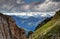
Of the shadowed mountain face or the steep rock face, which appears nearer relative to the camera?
the steep rock face

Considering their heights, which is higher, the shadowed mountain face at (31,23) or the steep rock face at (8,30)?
the steep rock face at (8,30)

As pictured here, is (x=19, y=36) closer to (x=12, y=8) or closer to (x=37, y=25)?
(x=12, y=8)

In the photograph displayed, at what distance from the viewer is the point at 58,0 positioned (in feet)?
53.9

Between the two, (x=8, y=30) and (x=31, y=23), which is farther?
(x=31, y=23)

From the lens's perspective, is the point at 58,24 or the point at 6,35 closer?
the point at 6,35

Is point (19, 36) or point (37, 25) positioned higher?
point (19, 36)

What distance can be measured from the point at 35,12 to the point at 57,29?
206 cm

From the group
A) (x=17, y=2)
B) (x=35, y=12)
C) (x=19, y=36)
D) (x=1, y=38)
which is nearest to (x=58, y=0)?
(x=35, y=12)

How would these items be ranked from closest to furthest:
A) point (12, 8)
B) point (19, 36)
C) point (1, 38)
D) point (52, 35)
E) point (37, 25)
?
point (1, 38), point (19, 36), point (52, 35), point (12, 8), point (37, 25)

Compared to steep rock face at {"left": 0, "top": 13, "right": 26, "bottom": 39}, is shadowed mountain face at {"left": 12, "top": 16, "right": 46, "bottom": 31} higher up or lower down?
lower down

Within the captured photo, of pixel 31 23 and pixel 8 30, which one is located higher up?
pixel 8 30

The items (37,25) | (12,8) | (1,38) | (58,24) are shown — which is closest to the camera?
(1,38)

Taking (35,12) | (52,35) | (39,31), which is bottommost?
(39,31)

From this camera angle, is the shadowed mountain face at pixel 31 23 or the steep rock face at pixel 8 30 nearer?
the steep rock face at pixel 8 30
